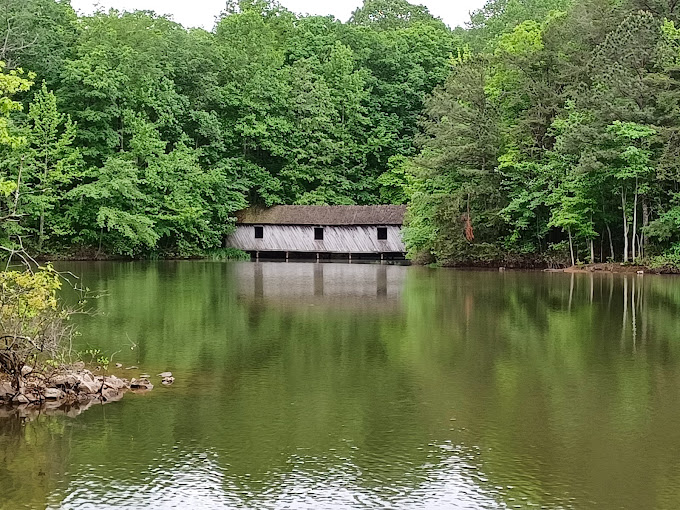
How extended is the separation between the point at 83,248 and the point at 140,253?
3.94 m

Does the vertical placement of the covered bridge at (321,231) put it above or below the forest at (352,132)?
below

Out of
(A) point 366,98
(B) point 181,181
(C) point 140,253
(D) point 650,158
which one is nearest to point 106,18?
(B) point 181,181

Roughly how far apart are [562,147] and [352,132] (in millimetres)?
25989

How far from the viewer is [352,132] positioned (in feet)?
205

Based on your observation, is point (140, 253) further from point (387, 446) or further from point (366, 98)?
point (387, 446)

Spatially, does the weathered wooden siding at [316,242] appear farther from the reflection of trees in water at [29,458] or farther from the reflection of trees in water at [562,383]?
the reflection of trees in water at [29,458]

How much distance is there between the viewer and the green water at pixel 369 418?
7.84 metres

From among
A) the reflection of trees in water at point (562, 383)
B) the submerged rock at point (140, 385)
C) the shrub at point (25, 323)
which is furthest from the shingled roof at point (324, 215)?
Answer: the shrub at point (25, 323)

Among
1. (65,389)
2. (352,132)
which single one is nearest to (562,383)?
(65,389)

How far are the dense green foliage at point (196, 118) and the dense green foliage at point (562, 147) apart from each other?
13.7 meters

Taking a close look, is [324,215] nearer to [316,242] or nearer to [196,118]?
[316,242]

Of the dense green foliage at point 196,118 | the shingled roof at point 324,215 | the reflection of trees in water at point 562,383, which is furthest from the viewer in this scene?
the shingled roof at point 324,215

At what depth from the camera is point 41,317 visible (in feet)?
39.7

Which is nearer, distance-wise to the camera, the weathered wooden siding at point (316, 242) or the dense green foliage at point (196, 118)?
the dense green foliage at point (196, 118)
